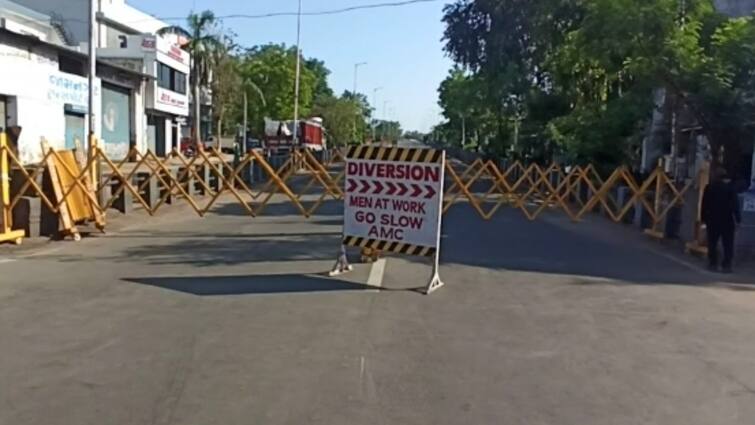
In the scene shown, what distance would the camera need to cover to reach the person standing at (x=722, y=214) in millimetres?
12219

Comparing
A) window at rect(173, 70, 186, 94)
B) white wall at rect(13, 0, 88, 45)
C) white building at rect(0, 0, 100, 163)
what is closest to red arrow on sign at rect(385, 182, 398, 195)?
white building at rect(0, 0, 100, 163)

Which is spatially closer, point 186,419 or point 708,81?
point 186,419

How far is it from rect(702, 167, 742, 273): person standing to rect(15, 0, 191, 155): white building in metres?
39.9

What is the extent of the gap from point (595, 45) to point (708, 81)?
108 inches

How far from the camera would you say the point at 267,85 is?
272 ft

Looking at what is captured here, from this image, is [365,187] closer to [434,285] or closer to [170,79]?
[434,285]

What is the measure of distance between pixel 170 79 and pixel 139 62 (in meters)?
5.93

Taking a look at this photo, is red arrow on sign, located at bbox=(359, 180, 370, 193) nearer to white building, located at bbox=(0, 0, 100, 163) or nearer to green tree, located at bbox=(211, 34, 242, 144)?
white building, located at bbox=(0, 0, 100, 163)

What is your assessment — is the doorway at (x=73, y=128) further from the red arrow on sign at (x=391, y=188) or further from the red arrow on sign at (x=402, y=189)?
the red arrow on sign at (x=402, y=189)

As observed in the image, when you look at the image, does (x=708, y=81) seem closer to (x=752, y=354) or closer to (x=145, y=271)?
(x=752, y=354)

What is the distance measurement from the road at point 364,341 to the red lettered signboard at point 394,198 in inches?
21.2

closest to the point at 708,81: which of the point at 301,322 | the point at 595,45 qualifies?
the point at 595,45

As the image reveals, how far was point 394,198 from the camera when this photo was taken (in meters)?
10.6

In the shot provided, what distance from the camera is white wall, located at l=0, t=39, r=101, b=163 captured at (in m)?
32.8
